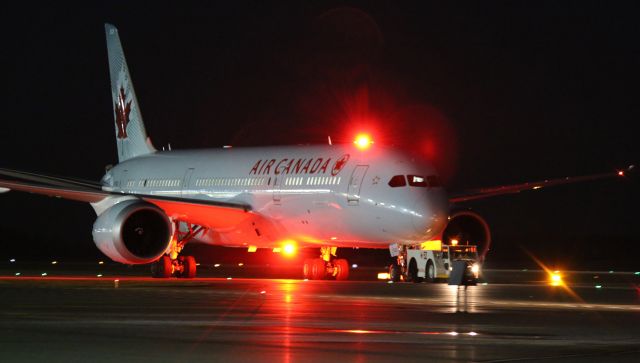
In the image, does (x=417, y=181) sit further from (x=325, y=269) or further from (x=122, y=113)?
(x=122, y=113)

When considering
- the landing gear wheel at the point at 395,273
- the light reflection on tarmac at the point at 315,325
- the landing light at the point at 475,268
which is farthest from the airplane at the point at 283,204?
the light reflection on tarmac at the point at 315,325

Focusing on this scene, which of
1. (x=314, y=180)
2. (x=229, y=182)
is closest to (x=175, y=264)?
(x=229, y=182)

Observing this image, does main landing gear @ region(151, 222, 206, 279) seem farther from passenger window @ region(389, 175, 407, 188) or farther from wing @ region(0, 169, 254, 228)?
passenger window @ region(389, 175, 407, 188)

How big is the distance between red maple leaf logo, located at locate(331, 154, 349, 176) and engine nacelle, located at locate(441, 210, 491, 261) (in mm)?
4602

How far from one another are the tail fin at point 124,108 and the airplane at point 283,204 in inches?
150

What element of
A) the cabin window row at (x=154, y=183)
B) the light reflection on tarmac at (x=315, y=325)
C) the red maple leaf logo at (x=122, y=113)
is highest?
the red maple leaf logo at (x=122, y=113)

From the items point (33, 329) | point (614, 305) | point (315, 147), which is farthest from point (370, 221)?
point (33, 329)

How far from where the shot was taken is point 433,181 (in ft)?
112

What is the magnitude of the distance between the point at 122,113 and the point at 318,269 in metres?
15.8

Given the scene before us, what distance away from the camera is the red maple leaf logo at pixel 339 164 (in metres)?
35.5

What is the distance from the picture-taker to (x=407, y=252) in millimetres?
34500

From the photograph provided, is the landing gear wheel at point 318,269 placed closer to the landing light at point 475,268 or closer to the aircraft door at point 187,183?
the landing light at point 475,268

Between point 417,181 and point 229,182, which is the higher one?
point 229,182

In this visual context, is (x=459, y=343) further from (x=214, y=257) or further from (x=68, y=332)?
(x=214, y=257)
